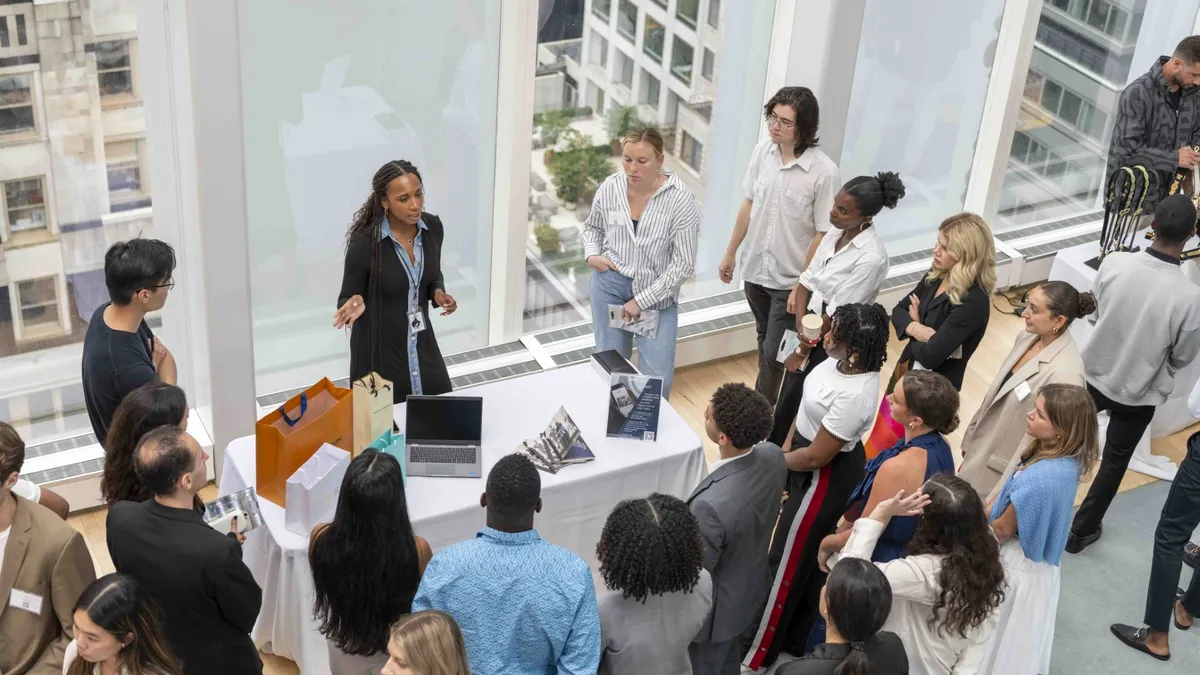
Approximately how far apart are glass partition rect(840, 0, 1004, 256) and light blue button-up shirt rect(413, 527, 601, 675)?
4191mm

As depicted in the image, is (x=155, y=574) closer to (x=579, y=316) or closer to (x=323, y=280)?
(x=323, y=280)

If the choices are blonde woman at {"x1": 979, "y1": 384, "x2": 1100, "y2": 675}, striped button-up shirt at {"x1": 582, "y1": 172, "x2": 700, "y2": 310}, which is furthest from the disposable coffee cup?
blonde woman at {"x1": 979, "y1": 384, "x2": 1100, "y2": 675}

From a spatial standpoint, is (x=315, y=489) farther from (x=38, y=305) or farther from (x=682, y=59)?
(x=682, y=59)

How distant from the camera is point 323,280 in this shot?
5.69 metres

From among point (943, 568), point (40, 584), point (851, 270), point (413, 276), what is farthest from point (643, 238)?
point (40, 584)

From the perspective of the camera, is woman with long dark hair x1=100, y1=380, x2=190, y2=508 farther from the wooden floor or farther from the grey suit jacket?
the wooden floor

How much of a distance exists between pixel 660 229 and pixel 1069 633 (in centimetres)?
243

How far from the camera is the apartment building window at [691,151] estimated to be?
6387mm

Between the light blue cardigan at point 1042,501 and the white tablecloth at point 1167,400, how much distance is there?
211cm

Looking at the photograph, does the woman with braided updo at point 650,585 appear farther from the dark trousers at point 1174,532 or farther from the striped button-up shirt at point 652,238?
the dark trousers at point 1174,532

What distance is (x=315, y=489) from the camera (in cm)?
391

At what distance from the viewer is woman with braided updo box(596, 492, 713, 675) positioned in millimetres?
3275

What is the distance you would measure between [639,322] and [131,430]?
7.89ft

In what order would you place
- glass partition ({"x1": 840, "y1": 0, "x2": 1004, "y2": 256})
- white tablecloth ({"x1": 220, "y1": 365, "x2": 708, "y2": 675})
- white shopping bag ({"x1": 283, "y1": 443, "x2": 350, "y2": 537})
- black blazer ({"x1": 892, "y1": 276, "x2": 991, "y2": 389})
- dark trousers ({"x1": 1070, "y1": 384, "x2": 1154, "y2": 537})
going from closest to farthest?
white shopping bag ({"x1": 283, "y1": 443, "x2": 350, "y2": 537}) < white tablecloth ({"x1": 220, "y1": 365, "x2": 708, "y2": 675}) < black blazer ({"x1": 892, "y1": 276, "x2": 991, "y2": 389}) < dark trousers ({"x1": 1070, "y1": 384, "x2": 1154, "y2": 537}) < glass partition ({"x1": 840, "y1": 0, "x2": 1004, "y2": 256})
